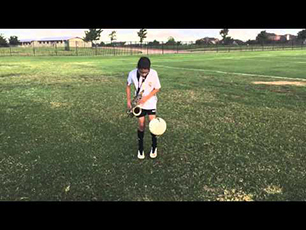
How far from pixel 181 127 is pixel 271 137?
196 cm

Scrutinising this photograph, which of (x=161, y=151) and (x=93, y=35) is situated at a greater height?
(x=93, y=35)

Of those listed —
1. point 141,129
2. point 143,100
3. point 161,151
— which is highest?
point 143,100

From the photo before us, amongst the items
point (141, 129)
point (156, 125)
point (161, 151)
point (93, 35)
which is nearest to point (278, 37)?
point (93, 35)

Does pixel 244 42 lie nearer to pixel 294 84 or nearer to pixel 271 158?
pixel 294 84

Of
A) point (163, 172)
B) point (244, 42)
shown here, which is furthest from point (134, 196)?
point (244, 42)

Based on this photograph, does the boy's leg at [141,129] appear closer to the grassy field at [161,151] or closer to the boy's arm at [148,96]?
the grassy field at [161,151]

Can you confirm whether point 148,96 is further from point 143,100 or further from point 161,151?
point 161,151

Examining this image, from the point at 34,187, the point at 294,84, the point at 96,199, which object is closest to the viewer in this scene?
the point at 96,199

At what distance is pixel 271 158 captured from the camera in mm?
4824

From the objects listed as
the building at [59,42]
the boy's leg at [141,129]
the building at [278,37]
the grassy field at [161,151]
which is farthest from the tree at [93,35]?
the boy's leg at [141,129]

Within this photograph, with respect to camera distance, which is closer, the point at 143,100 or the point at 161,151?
the point at 143,100

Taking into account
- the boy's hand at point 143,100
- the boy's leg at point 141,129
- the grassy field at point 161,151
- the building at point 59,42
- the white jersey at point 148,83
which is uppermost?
the building at point 59,42

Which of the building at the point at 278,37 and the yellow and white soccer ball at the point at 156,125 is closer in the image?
the yellow and white soccer ball at the point at 156,125

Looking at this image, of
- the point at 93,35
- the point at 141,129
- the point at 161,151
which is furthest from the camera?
the point at 93,35
